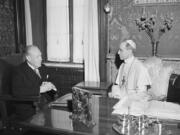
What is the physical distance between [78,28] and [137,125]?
3057 millimetres

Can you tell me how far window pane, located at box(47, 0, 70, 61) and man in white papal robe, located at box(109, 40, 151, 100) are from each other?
1.73m

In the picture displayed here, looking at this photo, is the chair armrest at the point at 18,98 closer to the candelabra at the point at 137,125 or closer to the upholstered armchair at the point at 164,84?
the candelabra at the point at 137,125

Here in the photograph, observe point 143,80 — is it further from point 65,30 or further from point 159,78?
point 65,30

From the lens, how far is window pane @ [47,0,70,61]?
15.6 feet

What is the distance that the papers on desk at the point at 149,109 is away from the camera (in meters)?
2.16

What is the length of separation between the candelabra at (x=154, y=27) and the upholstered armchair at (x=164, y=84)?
569 millimetres

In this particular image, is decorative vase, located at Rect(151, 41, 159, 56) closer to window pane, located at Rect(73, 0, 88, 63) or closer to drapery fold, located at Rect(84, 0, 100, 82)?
drapery fold, located at Rect(84, 0, 100, 82)

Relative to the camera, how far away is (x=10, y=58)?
3492mm

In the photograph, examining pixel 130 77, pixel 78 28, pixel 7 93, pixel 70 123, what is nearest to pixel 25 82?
pixel 7 93

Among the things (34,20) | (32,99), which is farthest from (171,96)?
(34,20)

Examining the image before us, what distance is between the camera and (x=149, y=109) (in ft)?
7.50

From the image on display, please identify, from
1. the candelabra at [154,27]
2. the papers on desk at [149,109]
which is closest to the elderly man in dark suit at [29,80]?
the papers on desk at [149,109]

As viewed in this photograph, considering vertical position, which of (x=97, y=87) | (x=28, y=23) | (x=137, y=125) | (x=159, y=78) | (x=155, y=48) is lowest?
(x=97, y=87)

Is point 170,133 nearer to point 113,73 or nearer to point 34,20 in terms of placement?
point 113,73
